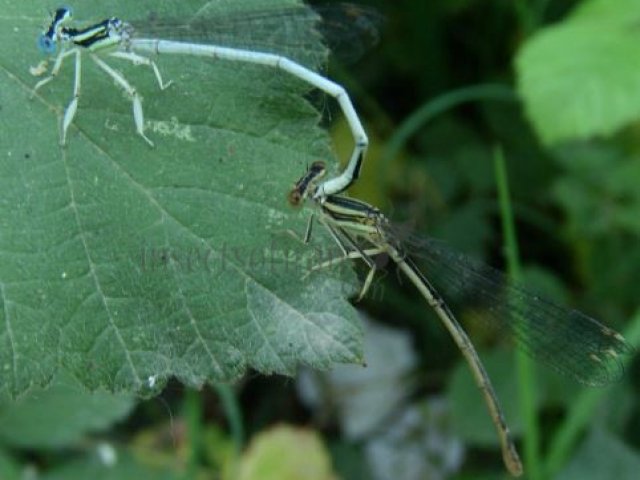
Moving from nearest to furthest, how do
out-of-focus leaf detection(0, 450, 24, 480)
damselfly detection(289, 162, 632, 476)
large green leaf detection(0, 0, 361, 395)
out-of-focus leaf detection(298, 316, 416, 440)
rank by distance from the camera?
large green leaf detection(0, 0, 361, 395) → damselfly detection(289, 162, 632, 476) → out-of-focus leaf detection(0, 450, 24, 480) → out-of-focus leaf detection(298, 316, 416, 440)

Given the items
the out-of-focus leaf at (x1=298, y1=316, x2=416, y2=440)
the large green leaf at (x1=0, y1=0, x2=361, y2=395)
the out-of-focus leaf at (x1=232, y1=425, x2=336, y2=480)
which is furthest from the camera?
the out-of-focus leaf at (x1=298, y1=316, x2=416, y2=440)

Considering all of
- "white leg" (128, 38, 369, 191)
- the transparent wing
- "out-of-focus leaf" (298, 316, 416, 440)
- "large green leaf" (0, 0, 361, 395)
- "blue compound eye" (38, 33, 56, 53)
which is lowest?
"out-of-focus leaf" (298, 316, 416, 440)

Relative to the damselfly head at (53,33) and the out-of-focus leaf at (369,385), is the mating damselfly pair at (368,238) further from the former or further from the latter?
the out-of-focus leaf at (369,385)

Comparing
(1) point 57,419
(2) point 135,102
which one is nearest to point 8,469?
(1) point 57,419

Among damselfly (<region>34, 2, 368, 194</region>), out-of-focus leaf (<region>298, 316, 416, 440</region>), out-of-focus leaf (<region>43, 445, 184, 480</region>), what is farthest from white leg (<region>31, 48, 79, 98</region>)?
out-of-focus leaf (<region>298, 316, 416, 440</region>)

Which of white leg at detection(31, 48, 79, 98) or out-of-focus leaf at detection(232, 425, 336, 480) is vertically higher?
white leg at detection(31, 48, 79, 98)

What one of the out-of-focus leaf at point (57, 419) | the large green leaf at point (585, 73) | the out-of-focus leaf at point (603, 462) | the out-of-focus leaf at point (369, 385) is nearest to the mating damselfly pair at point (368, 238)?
the out-of-focus leaf at point (603, 462)

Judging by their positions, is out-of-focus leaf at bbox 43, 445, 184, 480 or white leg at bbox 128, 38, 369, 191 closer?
white leg at bbox 128, 38, 369, 191

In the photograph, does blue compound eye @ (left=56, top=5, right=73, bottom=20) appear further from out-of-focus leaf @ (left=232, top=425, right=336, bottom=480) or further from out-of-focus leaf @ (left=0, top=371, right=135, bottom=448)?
out-of-focus leaf @ (left=232, top=425, right=336, bottom=480)
